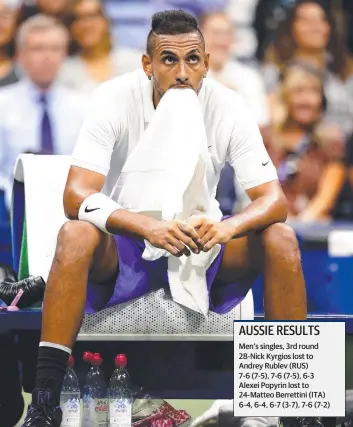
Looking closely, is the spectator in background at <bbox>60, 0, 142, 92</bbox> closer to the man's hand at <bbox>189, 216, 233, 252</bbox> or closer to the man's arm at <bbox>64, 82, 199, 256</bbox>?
the man's arm at <bbox>64, 82, 199, 256</bbox>

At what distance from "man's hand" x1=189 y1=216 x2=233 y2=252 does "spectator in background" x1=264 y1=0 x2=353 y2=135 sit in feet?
12.9

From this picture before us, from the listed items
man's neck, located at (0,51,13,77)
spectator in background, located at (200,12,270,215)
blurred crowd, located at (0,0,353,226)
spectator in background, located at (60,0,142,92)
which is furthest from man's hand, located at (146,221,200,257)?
man's neck, located at (0,51,13,77)

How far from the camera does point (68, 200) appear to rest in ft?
10.4

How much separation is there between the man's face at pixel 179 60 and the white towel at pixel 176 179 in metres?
0.03

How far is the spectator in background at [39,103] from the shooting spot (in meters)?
6.14

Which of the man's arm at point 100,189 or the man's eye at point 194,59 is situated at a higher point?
the man's eye at point 194,59

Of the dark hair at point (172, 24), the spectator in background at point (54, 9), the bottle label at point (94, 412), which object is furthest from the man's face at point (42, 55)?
the bottle label at point (94, 412)

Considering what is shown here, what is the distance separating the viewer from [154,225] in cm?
303

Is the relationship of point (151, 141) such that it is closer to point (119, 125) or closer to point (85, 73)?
point (119, 125)

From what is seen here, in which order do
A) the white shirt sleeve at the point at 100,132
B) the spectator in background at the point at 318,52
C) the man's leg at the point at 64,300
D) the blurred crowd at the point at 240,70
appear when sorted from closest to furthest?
the man's leg at the point at 64,300
the white shirt sleeve at the point at 100,132
the blurred crowd at the point at 240,70
the spectator in background at the point at 318,52

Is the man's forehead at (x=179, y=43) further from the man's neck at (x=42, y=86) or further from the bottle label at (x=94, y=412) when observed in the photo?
the man's neck at (x=42, y=86)

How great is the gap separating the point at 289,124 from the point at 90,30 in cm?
128

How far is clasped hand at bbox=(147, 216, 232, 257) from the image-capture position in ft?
9.80

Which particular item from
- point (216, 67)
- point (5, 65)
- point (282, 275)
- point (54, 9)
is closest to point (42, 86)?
point (5, 65)
